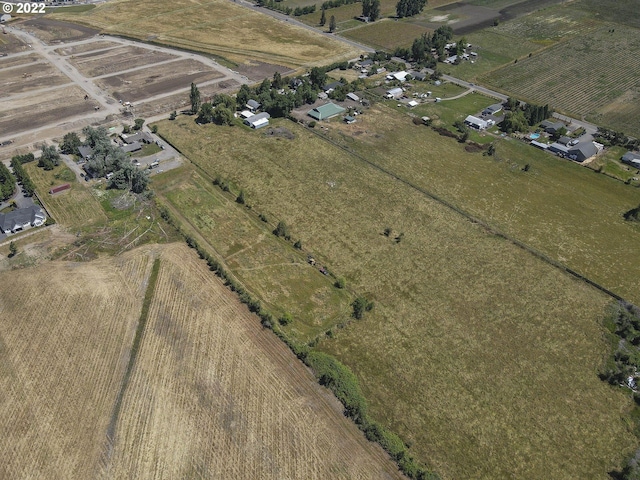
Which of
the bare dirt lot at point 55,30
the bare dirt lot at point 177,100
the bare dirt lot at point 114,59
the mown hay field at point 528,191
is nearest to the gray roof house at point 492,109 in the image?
the mown hay field at point 528,191

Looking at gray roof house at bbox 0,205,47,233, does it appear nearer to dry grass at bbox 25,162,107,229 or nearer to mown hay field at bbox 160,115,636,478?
dry grass at bbox 25,162,107,229

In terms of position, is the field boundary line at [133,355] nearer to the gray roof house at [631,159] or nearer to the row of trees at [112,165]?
the row of trees at [112,165]

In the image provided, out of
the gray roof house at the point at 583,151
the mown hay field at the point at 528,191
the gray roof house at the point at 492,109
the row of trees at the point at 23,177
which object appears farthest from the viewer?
the gray roof house at the point at 492,109

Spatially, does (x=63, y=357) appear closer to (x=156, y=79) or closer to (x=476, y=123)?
(x=156, y=79)

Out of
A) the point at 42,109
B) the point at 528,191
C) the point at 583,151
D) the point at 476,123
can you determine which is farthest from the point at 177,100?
the point at 583,151

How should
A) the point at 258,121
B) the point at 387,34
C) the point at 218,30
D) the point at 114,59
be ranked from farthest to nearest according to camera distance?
the point at 387,34 → the point at 218,30 → the point at 114,59 → the point at 258,121

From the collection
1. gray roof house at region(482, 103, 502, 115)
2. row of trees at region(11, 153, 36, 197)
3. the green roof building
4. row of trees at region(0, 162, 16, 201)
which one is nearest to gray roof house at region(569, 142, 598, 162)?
gray roof house at region(482, 103, 502, 115)

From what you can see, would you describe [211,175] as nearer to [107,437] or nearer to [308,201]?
[308,201]
